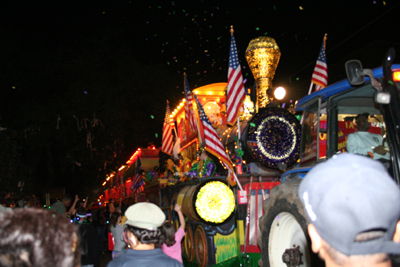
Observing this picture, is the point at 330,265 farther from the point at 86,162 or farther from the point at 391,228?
the point at 86,162

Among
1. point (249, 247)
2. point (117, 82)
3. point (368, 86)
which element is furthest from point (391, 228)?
point (117, 82)

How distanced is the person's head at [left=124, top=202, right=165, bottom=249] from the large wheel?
216cm

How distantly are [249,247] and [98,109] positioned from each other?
46.1 ft

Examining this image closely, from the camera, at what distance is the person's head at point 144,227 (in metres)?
3.33

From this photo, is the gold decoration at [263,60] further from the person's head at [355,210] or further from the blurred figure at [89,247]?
the person's head at [355,210]

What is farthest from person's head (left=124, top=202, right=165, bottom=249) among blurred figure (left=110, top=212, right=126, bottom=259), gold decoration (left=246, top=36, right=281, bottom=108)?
gold decoration (left=246, top=36, right=281, bottom=108)

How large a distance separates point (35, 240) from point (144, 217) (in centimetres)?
190

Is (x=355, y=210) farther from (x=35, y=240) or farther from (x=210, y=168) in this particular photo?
(x=210, y=168)

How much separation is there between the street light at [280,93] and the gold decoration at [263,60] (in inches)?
47.1

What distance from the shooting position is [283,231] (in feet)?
18.6

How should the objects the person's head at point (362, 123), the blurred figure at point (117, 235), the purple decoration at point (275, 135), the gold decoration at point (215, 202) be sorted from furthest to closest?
the purple decoration at point (275, 135) → the gold decoration at point (215, 202) → the blurred figure at point (117, 235) → the person's head at point (362, 123)

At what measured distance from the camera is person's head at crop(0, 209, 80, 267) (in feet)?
4.93

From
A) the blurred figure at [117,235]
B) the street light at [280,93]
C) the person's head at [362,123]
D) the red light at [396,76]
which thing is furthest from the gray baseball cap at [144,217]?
the street light at [280,93]

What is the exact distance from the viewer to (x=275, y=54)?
12.4m
